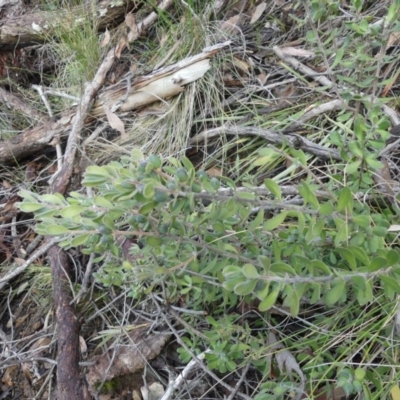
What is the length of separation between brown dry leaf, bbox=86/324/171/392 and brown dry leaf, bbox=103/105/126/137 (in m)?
0.77

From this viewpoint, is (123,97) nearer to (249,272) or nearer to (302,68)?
(302,68)

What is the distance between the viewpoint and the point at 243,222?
3.63ft

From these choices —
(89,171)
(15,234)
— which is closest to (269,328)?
(89,171)

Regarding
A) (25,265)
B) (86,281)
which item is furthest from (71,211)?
(25,265)

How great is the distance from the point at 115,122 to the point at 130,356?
2.94 ft

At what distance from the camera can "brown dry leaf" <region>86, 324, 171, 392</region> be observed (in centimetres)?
152

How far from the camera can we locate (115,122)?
6.46 feet

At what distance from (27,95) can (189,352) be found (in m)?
1.59

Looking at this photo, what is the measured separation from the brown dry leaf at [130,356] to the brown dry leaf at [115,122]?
30.4 inches

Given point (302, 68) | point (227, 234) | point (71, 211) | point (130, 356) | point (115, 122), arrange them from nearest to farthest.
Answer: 1. point (71, 211)
2. point (227, 234)
3. point (130, 356)
4. point (302, 68)
5. point (115, 122)

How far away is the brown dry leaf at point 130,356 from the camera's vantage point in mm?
1516

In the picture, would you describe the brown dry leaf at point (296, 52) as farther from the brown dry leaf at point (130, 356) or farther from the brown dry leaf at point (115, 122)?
the brown dry leaf at point (130, 356)

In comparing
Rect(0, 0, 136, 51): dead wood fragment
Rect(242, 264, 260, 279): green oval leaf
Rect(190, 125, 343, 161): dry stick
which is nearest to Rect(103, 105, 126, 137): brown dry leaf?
Rect(190, 125, 343, 161): dry stick

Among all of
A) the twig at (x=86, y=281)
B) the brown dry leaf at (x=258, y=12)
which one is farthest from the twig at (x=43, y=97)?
the brown dry leaf at (x=258, y=12)
